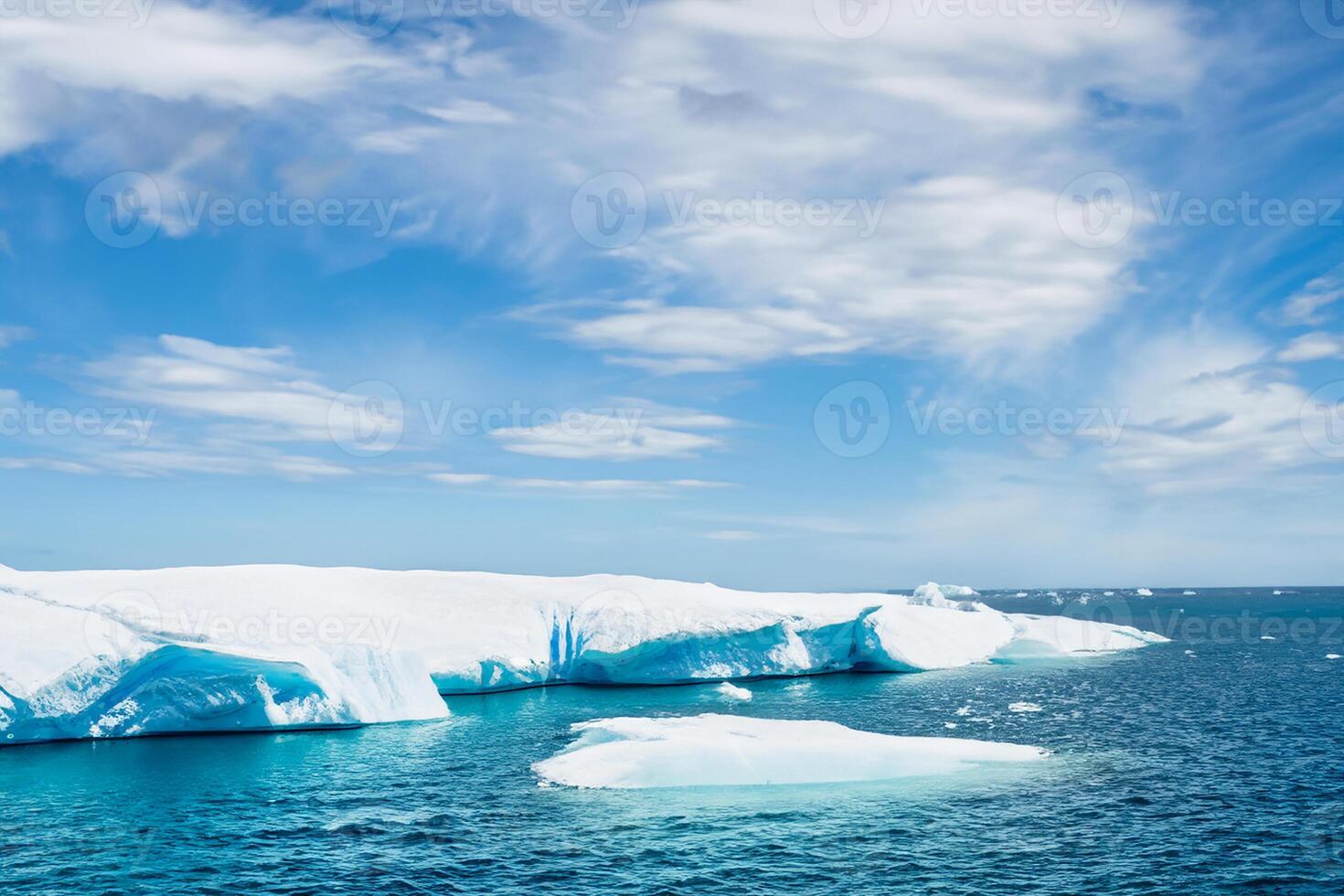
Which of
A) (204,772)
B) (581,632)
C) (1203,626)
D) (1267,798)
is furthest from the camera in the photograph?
(1203,626)

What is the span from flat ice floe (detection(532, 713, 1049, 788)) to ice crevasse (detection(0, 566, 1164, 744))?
12046mm

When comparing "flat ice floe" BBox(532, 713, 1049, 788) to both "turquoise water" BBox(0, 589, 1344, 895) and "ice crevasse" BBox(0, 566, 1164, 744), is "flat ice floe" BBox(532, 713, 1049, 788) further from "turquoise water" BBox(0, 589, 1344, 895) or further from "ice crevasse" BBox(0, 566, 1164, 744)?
"ice crevasse" BBox(0, 566, 1164, 744)

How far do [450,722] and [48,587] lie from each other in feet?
54.2

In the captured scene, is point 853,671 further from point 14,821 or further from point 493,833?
point 14,821

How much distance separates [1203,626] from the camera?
10281 cm

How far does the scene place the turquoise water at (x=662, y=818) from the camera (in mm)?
18797

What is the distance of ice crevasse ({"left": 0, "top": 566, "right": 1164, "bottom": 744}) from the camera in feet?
109

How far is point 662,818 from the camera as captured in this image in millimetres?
22906

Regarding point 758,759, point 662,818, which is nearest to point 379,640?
point 758,759

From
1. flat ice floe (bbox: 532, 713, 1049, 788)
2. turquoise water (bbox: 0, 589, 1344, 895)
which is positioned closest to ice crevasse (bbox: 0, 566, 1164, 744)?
turquoise water (bbox: 0, 589, 1344, 895)

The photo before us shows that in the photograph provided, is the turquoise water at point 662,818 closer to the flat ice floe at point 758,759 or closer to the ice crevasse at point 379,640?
the flat ice floe at point 758,759

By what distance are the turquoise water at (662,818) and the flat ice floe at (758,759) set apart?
75cm

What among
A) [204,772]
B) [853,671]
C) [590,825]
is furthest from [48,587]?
[853,671]

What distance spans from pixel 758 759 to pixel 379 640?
72.5ft
